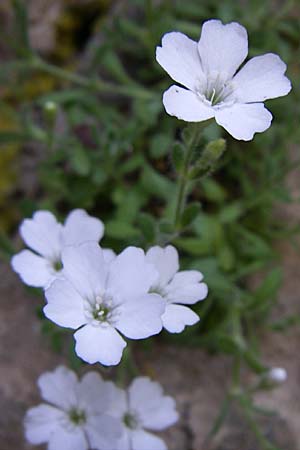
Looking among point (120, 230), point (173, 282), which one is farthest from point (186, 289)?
point (120, 230)

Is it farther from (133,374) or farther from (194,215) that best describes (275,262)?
(194,215)

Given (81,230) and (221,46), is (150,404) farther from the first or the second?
(221,46)

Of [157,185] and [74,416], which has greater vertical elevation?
[157,185]

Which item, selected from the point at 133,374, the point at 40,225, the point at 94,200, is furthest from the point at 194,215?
the point at 94,200

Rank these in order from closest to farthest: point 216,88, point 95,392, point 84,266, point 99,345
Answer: point 99,345 < point 84,266 < point 216,88 < point 95,392

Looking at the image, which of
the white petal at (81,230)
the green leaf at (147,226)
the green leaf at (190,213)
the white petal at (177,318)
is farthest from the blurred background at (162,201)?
the white petal at (177,318)

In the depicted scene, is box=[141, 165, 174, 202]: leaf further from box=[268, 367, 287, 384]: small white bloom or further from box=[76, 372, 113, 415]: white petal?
box=[76, 372, 113, 415]: white petal

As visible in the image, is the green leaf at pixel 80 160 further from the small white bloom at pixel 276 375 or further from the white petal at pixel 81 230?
the small white bloom at pixel 276 375

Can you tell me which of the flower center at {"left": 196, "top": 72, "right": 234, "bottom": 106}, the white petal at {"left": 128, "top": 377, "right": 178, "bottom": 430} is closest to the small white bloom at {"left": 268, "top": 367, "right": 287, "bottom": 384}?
the white petal at {"left": 128, "top": 377, "right": 178, "bottom": 430}
